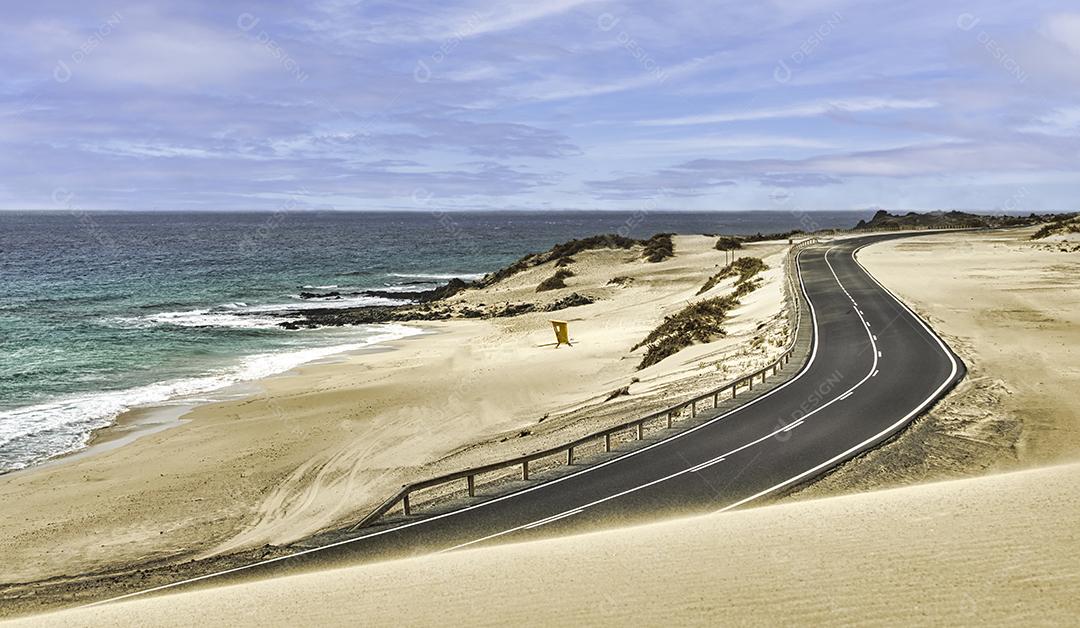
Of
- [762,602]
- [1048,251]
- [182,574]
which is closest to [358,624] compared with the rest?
[762,602]

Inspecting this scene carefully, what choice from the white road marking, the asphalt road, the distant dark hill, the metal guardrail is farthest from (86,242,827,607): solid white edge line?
the distant dark hill

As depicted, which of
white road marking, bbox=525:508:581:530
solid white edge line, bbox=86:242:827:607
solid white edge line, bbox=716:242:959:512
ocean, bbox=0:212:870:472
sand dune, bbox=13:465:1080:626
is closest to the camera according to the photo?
sand dune, bbox=13:465:1080:626

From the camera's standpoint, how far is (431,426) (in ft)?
85.6

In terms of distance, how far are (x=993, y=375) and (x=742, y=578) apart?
18.0 metres

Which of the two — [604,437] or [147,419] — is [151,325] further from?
[604,437]

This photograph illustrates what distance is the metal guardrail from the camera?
1642 centimetres

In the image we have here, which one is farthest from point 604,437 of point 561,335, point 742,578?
point 561,335

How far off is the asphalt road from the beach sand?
8.54 ft

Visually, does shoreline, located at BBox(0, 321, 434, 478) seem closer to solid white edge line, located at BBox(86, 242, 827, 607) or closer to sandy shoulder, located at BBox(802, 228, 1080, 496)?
solid white edge line, located at BBox(86, 242, 827, 607)

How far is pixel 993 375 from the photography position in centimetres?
2430

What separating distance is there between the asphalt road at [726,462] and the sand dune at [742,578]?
1.75 meters

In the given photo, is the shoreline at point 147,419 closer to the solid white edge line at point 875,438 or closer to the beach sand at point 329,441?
the beach sand at point 329,441

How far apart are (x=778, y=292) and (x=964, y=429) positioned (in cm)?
2614

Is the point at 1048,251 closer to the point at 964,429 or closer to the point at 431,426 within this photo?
the point at 964,429
